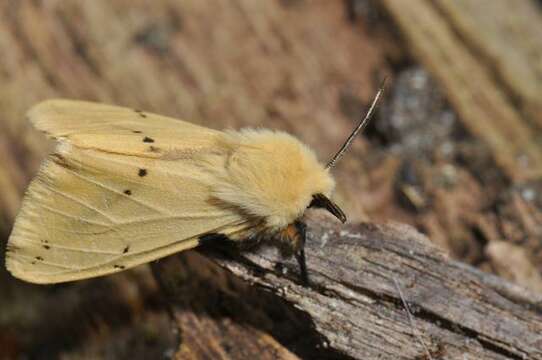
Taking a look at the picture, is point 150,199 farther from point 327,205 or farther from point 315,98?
point 315,98

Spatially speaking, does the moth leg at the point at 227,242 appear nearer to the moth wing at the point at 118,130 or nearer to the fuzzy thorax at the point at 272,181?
the fuzzy thorax at the point at 272,181

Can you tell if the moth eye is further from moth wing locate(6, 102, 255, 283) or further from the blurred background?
the blurred background

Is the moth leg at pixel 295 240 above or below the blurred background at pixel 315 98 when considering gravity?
below

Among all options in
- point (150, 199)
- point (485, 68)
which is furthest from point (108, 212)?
point (485, 68)

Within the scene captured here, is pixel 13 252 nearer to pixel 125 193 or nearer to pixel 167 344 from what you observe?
pixel 125 193

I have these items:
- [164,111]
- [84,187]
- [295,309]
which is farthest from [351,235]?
[164,111]

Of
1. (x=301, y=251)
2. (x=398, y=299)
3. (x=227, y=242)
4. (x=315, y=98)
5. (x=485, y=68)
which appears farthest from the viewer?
(x=315, y=98)

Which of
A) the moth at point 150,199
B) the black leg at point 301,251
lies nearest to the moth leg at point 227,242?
the moth at point 150,199
